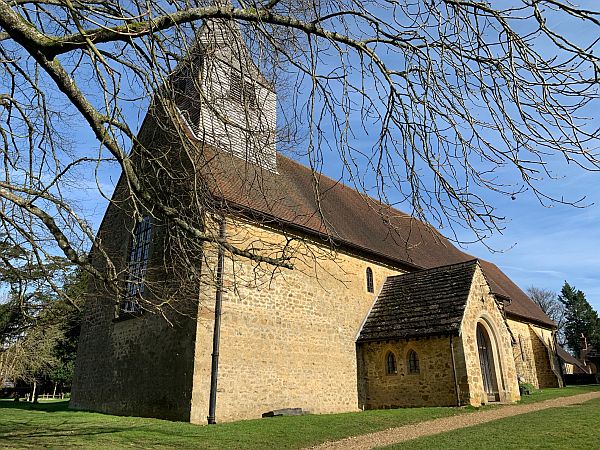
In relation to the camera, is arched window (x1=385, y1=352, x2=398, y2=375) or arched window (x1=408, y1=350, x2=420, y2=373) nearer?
arched window (x1=408, y1=350, x2=420, y2=373)

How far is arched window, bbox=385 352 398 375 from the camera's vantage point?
15828 millimetres

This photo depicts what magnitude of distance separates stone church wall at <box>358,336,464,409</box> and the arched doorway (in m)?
2.30

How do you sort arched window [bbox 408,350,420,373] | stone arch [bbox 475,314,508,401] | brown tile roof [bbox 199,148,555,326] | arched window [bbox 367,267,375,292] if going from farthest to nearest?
arched window [bbox 367,267,375,292] → stone arch [bbox 475,314,508,401] → arched window [bbox 408,350,420,373] → brown tile roof [bbox 199,148,555,326]

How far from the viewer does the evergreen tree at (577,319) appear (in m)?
61.8

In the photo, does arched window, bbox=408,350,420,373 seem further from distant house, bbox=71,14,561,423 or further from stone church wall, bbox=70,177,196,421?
stone church wall, bbox=70,177,196,421

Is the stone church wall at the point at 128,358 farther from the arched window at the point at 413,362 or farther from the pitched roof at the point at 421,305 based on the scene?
the arched window at the point at 413,362

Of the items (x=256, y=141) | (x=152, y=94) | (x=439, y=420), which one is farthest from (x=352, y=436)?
(x=152, y=94)

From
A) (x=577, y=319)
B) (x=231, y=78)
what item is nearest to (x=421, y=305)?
(x=231, y=78)

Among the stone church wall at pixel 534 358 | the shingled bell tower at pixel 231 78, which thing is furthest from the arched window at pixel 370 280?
the stone church wall at pixel 534 358

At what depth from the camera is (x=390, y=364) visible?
1595cm

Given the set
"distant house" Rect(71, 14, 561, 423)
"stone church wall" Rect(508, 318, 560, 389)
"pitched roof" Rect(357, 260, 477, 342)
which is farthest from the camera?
"stone church wall" Rect(508, 318, 560, 389)

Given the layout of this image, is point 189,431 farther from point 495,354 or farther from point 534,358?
point 534,358

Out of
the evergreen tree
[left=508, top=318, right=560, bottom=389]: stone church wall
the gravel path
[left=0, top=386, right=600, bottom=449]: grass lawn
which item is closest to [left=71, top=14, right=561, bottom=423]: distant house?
[left=0, top=386, right=600, bottom=449]: grass lawn

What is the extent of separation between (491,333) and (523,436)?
305 inches
